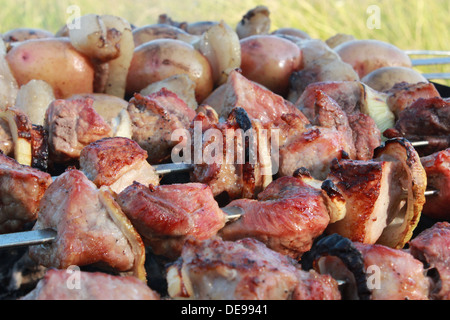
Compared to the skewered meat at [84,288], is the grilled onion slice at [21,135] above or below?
above

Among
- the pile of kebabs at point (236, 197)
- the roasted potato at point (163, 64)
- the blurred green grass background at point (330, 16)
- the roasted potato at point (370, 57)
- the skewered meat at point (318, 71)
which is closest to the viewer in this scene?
the pile of kebabs at point (236, 197)

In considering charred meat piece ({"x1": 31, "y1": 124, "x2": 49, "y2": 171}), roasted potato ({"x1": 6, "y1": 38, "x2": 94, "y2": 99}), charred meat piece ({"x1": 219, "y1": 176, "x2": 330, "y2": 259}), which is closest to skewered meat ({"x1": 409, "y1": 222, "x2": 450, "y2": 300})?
charred meat piece ({"x1": 219, "y1": 176, "x2": 330, "y2": 259})

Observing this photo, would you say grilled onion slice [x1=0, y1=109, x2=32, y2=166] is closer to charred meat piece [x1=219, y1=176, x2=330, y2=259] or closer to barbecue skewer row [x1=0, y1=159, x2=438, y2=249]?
barbecue skewer row [x1=0, y1=159, x2=438, y2=249]

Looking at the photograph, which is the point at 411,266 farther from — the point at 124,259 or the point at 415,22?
the point at 415,22

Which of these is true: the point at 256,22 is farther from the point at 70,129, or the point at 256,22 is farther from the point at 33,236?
the point at 33,236

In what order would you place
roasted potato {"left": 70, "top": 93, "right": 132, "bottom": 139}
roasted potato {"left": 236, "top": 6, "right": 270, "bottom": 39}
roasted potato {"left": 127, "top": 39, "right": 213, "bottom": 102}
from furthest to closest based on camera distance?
roasted potato {"left": 236, "top": 6, "right": 270, "bottom": 39}, roasted potato {"left": 127, "top": 39, "right": 213, "bottom": 102}, roasted potato {"left": 70, "top": 93, "right": 132, "bottom": 139}

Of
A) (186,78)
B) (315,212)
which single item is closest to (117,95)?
(186,78)

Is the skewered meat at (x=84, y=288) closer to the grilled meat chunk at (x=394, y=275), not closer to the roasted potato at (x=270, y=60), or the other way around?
the grilled meat chunk at (x=394, y=275)

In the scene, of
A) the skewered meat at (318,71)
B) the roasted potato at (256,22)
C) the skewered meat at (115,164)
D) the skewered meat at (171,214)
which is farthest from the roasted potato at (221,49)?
the skewered meat at (171,214)
